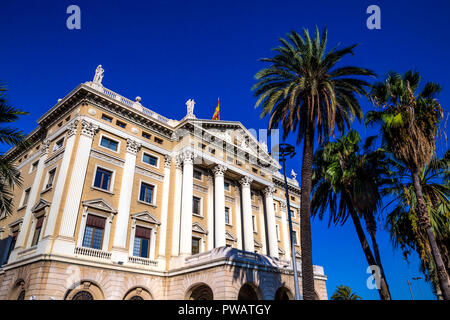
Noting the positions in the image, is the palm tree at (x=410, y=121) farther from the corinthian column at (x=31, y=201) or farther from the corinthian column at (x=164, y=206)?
the corinthian column at (x=31, y=201)

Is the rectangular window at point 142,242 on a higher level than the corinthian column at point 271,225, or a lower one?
lower

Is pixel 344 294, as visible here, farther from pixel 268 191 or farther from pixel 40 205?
pixel 40 205

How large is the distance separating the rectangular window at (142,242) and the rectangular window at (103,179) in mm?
4616

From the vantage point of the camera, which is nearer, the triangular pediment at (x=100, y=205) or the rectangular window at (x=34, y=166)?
the triangular pediment at (x=100, y=205)

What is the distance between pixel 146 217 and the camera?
91.8 feet

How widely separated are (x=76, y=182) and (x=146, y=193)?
6.90 meters

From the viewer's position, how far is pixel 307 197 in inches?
690

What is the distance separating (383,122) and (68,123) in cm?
2483

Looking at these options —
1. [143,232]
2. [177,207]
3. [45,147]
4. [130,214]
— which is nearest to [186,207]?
[177,207]

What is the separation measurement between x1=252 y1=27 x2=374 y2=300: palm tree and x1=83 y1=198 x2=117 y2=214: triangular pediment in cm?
1487

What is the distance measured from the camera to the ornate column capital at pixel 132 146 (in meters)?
29.3

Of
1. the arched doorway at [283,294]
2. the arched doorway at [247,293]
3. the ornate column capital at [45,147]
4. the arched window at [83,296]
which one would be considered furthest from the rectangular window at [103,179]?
the arched doorway at [283,294]
